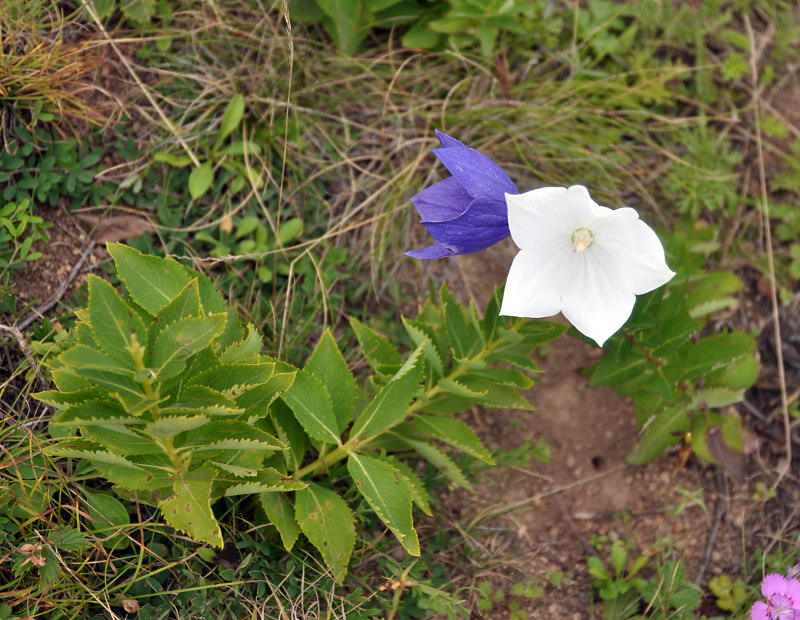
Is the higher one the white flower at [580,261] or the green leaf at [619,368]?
the white flower at [580,261]

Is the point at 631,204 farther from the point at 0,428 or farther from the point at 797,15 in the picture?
the point at 0,428

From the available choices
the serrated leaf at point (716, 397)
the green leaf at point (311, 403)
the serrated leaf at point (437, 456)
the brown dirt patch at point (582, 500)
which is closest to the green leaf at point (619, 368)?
the serrated leaf at point (716, 397)

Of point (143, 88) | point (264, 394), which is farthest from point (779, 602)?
point (143, 88)

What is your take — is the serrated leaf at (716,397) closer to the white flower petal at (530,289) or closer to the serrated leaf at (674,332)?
the serrated leaf at (674,332)

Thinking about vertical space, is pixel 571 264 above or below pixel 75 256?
above

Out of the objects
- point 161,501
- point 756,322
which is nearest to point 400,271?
point 161,501
